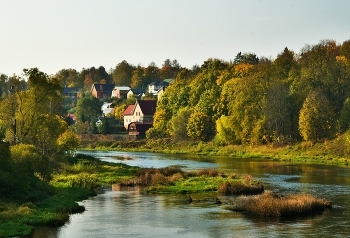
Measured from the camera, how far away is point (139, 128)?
15125cm

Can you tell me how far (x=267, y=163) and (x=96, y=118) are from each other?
87.3 meters

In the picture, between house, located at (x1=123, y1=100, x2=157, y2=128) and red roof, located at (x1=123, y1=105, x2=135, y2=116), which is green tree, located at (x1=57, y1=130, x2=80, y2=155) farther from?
red roof, located at (x1=123, y1=105, x2=135, y2=116)

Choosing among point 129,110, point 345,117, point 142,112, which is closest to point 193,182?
point 345,117

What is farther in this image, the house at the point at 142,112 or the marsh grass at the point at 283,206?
the house at the point at 142,112

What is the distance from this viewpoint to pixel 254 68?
12581 cm

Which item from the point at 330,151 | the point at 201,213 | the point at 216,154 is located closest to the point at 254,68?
the point at 216,154

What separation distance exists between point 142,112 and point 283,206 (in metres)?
124

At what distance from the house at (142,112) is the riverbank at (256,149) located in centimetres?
2352

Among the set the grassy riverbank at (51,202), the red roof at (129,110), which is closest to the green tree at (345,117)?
the grassy riverbank at (51,202)

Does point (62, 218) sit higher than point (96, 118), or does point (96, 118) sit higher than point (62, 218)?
point (96, 118)

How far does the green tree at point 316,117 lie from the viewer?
9756 cm

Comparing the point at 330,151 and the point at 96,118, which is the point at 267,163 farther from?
the point at 96,118

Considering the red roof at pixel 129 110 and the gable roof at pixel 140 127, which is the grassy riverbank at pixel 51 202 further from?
the red roof at pixel 129 110

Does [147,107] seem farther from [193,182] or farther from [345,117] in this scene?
[193,182]
